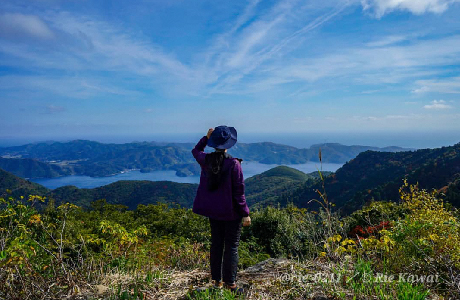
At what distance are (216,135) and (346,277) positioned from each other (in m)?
2.18

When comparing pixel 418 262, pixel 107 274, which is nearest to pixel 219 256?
pixel 107 274

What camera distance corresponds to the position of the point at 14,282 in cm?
281

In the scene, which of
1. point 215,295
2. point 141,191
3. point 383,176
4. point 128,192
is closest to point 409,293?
point 215,295

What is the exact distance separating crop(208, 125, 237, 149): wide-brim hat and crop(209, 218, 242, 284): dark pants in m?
0.92

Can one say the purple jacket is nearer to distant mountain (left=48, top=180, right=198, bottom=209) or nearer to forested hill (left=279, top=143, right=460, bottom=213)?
forested hill (left=279, top=143, right=460, bottom=213)

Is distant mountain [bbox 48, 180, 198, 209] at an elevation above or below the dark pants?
below

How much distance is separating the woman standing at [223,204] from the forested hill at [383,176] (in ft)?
130

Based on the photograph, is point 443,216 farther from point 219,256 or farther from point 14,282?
point 14,282

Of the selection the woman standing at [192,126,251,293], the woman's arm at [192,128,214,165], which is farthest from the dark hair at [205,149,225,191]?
the woman's arm at [192,128,214,165]

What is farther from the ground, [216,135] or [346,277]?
[216,135]

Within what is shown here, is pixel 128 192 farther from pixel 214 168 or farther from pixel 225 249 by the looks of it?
pixel 214 168

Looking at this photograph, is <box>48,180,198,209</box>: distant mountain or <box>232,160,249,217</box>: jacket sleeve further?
<box>48,180,198,209</box>: distant mountain

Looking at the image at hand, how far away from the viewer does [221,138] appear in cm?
309

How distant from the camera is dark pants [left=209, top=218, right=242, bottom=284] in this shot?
2.98m
